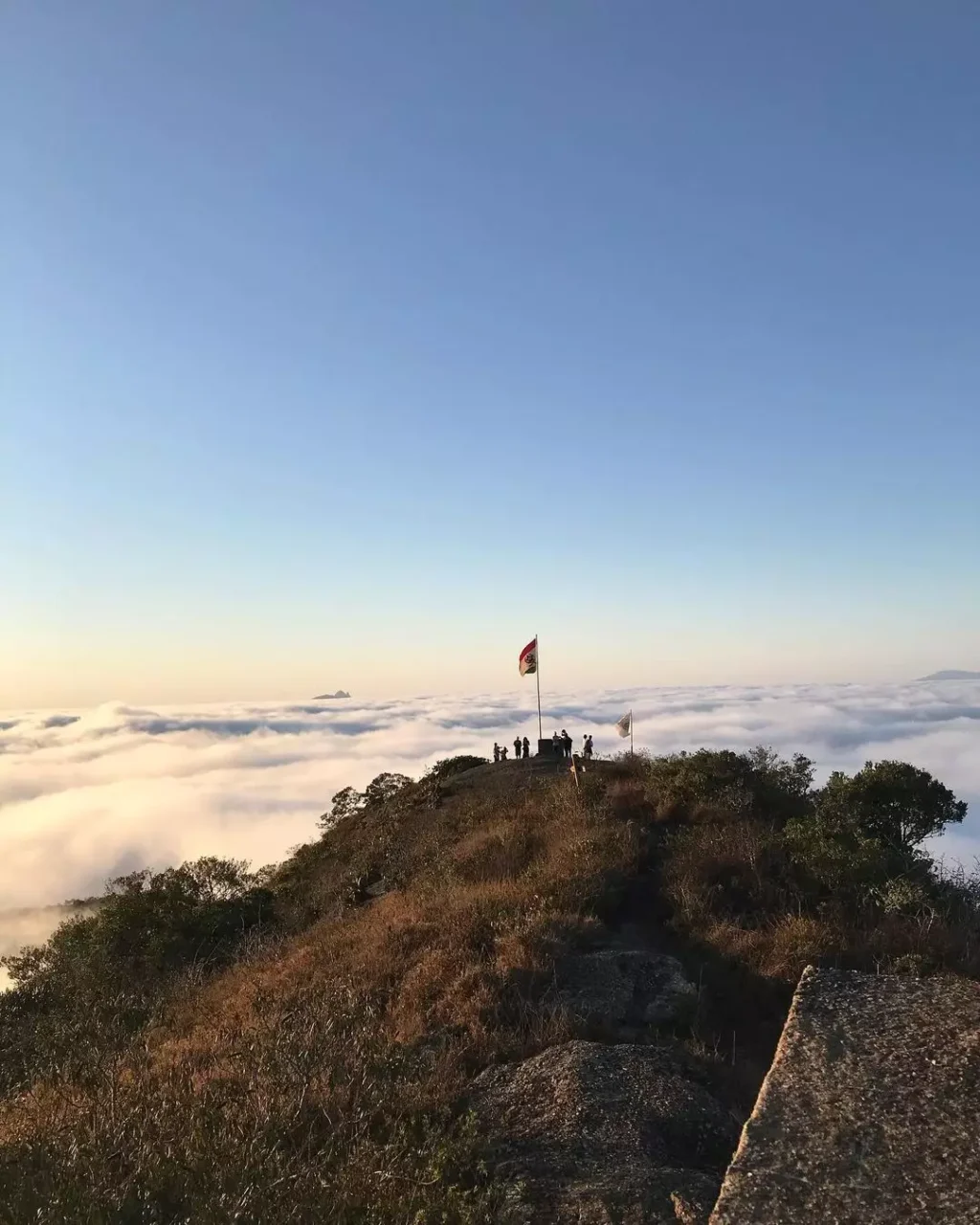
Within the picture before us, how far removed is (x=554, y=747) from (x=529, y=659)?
5.20 metres

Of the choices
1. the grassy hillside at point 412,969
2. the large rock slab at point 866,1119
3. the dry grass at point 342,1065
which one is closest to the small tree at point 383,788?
the grassy hillside at point 412,969

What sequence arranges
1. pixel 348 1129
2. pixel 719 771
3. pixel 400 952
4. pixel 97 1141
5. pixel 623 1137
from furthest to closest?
pixel 719 771 → pixel 400 952 → pixel 623 1137 → pixel 348 1129 → pixel 97 1141

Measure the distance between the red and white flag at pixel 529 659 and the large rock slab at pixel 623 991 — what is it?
17027mm

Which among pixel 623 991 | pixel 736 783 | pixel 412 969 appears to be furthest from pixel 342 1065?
pixel 736 783

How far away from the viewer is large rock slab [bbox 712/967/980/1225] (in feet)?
14.2

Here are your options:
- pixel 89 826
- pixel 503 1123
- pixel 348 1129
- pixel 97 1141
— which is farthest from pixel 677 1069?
pixel 89 826

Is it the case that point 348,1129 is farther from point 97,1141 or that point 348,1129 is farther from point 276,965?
point 276,965

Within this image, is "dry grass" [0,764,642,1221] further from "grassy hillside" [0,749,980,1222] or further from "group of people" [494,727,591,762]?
"group of people" [494,727,591,762]

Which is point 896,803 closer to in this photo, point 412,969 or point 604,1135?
point 412,969

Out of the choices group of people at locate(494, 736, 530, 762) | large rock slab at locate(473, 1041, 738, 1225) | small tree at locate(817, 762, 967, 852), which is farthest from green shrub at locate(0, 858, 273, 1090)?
small tree at locate(817, 762, 967, 852)

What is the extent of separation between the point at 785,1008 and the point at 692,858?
4397mm

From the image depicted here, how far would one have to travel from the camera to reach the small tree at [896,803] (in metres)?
16.2

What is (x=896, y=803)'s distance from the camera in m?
16.6

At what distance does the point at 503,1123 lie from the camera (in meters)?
6.84
